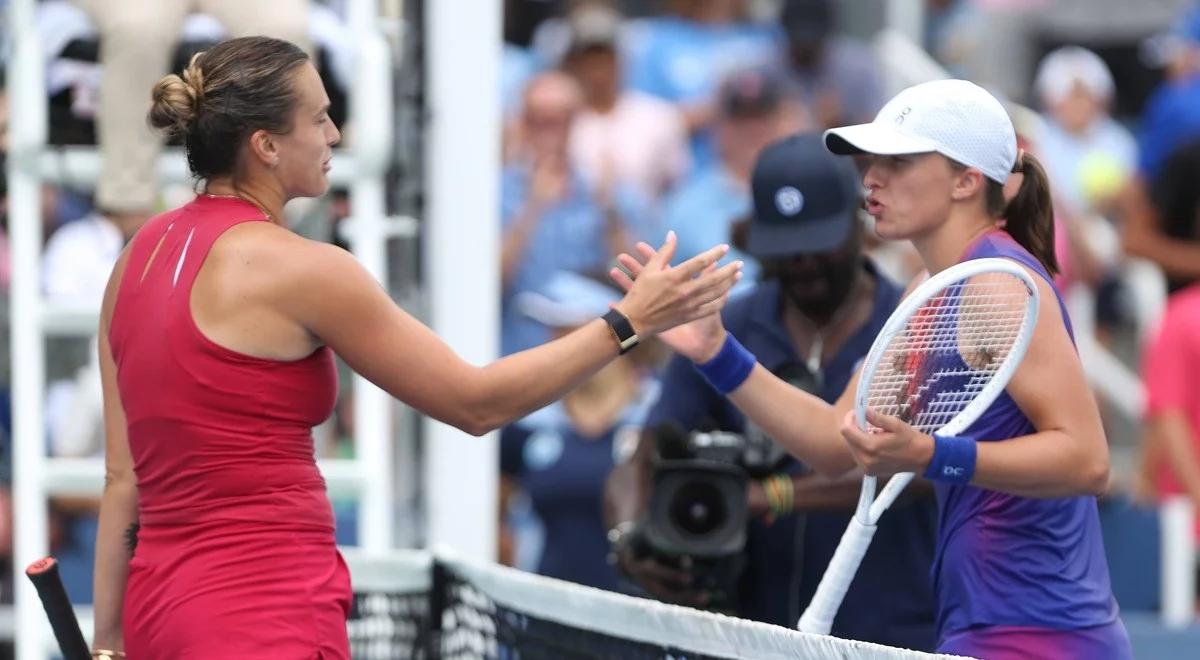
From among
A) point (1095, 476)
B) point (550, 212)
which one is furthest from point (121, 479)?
point (550, 212)

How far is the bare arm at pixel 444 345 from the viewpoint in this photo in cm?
361

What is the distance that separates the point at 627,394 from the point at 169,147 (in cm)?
192

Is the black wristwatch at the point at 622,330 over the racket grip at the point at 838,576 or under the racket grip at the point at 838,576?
over

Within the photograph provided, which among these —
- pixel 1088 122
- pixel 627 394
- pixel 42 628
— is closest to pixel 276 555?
pixel 42 628

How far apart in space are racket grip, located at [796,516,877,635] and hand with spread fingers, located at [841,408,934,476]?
0.22m

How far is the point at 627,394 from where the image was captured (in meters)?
7.68

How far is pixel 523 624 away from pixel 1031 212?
61.1 inches

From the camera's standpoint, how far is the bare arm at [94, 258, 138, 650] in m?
3.88

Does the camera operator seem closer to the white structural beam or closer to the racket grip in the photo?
the racket grip

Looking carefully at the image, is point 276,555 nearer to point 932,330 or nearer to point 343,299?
point 343,299

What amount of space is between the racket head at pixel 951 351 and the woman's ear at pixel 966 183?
23 centimetres

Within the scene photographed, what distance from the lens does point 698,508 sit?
5008mm

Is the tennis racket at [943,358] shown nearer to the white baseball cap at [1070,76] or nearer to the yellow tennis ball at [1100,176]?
the yellow tennis ball at [1100,176]

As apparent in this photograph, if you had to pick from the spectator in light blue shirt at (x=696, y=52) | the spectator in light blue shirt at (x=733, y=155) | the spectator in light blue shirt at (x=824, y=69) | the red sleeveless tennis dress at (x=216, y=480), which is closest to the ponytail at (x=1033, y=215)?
the red sleeveless tennis dress at (x=216, y=480)
